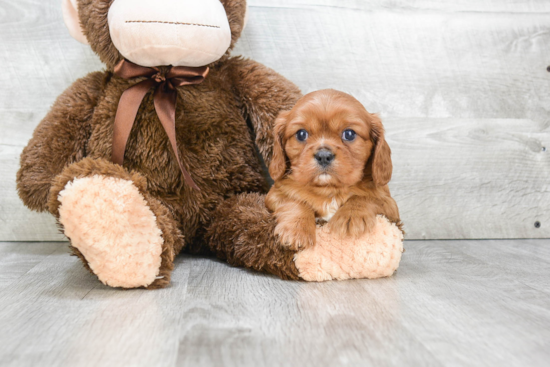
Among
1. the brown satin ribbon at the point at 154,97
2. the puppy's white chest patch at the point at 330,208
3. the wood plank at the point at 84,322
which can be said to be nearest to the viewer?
the wood plank at the point at 84,322

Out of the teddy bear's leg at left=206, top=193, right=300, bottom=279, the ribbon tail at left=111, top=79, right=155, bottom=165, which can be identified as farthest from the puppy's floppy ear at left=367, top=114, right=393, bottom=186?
the ribbon tail at left=111, top=79, right=155, bottom=165

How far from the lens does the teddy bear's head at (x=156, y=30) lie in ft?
4.97

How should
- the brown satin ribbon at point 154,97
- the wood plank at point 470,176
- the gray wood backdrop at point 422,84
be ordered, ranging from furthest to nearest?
the wood plank at point 470,176
the gray wood backdrop at point 422,84
the brown satin ribbon at point 154,97

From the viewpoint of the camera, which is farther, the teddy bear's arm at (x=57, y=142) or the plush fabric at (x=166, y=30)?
the teddy bear's arm at (x=57, y=142)

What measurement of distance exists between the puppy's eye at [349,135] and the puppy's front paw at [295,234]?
29 cm

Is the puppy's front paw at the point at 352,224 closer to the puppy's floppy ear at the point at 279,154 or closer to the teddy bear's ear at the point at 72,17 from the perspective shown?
the puppy's floppy ear at the point at 279,154

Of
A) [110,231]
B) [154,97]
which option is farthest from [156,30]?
[110,231]

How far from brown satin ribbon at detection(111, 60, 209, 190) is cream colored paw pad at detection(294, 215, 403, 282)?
0.50 metres

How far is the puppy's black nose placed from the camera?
4.54ft

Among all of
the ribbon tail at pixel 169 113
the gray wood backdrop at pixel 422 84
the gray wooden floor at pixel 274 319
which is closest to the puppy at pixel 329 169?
the gray wooden floor at pixel 274 319

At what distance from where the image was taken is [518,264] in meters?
1.73

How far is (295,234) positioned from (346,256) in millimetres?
176

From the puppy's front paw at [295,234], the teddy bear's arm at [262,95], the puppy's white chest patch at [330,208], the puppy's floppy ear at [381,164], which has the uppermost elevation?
the teddy bear's arm at [262,95]

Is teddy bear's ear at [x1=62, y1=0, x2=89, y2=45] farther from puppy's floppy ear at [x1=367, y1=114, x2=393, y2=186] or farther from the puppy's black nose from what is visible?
puppy's floppy ear at [x1=367, y1=114, x2=393, y2=186]
